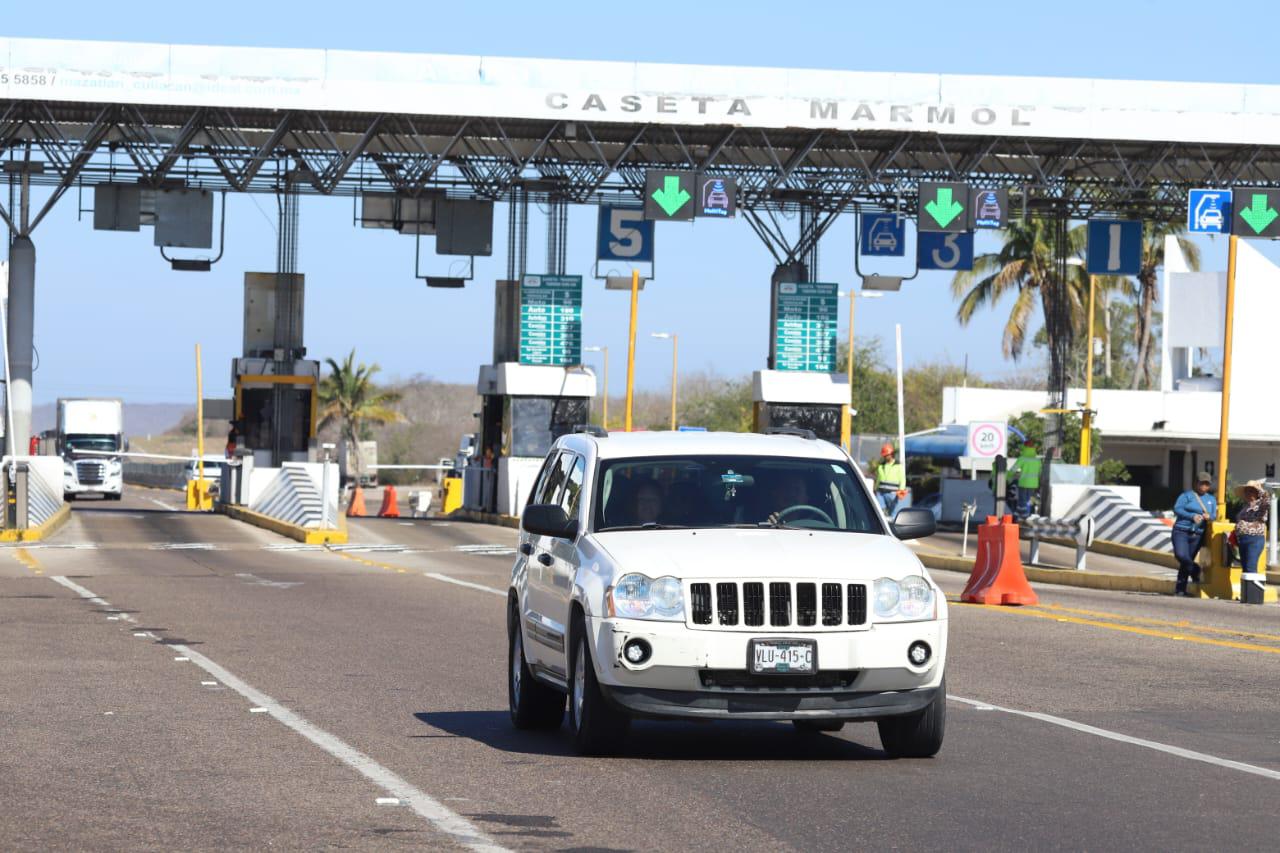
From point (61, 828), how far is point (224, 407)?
4821cm

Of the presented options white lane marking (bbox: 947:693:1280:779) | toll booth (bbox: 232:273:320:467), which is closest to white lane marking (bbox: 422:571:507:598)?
white lane marking (bbox: 947:693:1280:779)

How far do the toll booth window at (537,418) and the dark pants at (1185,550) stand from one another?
81.7ft

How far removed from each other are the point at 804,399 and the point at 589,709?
40.9 meters

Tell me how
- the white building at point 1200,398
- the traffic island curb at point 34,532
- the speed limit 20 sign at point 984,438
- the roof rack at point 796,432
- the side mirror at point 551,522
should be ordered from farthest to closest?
the white building at point 1200,398, the speed limit 20 sign at point 984,438, the traffic island curb at point 34,532, the roof rack at point 796,432, the side mirror at point 551,522

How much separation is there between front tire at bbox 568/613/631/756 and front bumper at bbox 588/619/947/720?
0.18 metres

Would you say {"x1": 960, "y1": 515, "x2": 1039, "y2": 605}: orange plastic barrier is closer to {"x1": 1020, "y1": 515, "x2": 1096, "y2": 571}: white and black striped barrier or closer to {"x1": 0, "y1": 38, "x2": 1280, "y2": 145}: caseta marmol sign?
{"x1": 1020, "y1": 515, "x2": 1096, "y2": 571}: white and black striped barrier

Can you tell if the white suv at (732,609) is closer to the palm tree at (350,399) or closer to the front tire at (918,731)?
the front tire at (918,731)

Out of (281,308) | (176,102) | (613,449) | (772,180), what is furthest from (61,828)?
(281,308)

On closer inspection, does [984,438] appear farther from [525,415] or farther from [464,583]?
[464,583]

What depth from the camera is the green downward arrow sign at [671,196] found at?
Result: 141 ft

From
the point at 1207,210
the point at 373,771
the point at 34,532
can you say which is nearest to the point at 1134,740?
the point at 373,771

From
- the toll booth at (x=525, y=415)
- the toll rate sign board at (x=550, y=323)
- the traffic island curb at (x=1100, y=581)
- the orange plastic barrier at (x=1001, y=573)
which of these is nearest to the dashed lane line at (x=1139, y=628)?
the orange plastic barrier at (x=1001, y=573)

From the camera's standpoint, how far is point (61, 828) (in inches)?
306

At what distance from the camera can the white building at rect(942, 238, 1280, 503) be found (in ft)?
220
